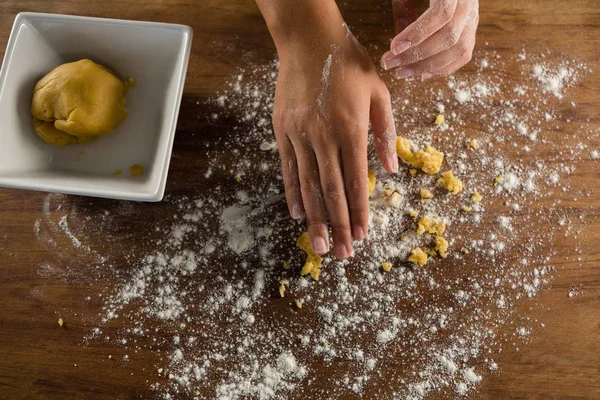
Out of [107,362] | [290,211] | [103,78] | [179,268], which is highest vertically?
[103,78]

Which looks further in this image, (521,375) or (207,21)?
(207,21)

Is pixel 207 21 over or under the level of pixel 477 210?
over

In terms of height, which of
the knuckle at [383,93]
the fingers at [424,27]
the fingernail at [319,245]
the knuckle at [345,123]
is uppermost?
the fingers at [424,27]

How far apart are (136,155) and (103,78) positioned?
0.14 metres

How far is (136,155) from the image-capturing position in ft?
3.07

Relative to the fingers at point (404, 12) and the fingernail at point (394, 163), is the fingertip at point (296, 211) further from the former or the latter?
the fingers at point (404, 12)

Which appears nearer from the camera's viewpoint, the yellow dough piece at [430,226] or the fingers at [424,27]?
the fingers at [424,27]

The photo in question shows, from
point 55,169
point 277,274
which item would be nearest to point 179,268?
point 277,274

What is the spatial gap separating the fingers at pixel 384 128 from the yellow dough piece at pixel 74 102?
46 centimetres

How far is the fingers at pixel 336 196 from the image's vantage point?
85 centimetres

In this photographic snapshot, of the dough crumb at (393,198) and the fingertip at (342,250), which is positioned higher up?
the dough crumb at (393,198)

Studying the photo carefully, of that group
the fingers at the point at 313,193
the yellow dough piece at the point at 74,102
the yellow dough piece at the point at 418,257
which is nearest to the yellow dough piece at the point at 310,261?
the fingers at the point at 313,193

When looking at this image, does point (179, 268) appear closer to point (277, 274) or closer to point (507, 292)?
point (277, 274)

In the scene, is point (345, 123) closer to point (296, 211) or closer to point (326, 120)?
point (326, 120)
